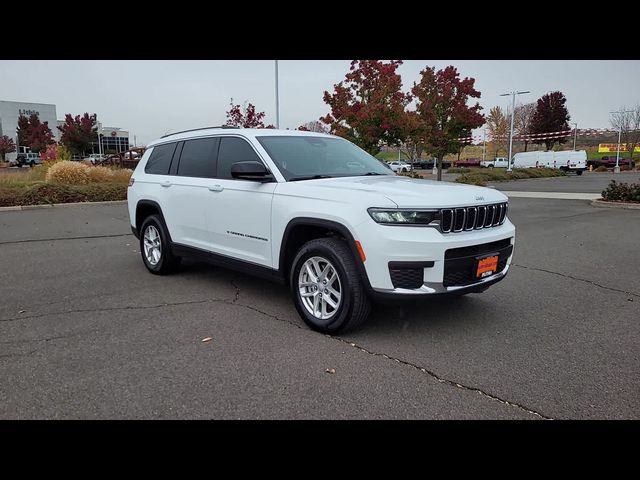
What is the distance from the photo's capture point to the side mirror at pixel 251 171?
4504mm

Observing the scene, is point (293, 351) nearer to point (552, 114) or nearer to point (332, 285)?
point (332, 285)

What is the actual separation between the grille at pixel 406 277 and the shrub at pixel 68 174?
17.1 metres

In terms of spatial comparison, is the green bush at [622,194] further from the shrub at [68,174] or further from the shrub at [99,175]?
the shrub at [68,174]

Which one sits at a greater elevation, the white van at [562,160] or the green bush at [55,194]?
the white van at [562,160]

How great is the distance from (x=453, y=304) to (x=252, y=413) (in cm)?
286

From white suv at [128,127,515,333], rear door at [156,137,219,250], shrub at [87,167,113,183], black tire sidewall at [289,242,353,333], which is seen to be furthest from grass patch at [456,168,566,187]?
black tire sidewall at [289,242,353,333]

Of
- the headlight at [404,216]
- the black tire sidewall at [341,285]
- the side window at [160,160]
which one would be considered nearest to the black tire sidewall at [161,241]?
the side window at [160,160]

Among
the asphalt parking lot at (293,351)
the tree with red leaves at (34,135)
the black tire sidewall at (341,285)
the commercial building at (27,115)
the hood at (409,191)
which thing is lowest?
the asphalt parking lot at (293,351)

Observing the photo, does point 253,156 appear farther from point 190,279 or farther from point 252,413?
point 252,413

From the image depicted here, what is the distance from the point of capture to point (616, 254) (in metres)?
7.76

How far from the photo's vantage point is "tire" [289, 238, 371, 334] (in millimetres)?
3941

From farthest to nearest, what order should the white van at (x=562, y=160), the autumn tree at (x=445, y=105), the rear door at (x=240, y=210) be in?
the white van at (x=562, y=160) < the autumn tree at (x=445, y=105) < the rear door at (x=240, y=210)

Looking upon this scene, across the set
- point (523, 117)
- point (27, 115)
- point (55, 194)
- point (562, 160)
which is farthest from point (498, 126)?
point (27, 115)

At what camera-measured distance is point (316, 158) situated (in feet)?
16.8
